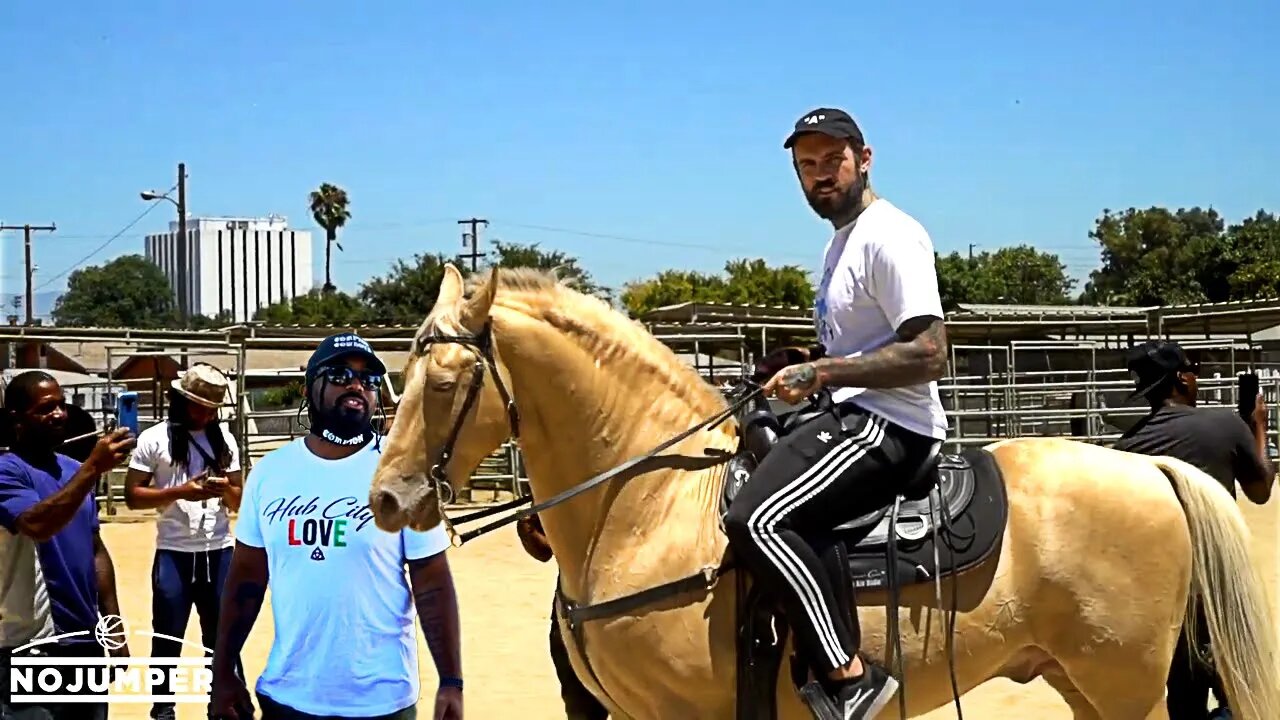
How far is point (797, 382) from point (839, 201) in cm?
60

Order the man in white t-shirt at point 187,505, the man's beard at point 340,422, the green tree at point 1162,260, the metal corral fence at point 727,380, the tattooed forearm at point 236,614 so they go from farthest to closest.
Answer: the green tree at point 1162,260 < the metal corral fence at point 727,380 < the man in white t-shirt at point 187,505 < the tattooed forearm at point 236,614 < the man's beard at point 340,422

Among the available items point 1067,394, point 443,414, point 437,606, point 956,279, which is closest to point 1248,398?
point 437,606

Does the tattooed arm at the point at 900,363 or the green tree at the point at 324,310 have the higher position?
the green tree at the point at 324,310

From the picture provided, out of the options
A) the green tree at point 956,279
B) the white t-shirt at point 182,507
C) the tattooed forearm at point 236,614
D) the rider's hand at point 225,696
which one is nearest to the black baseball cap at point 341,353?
the tattooed forearm at point 236,614

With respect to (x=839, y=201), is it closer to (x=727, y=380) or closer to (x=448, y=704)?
(x=448, y=704)

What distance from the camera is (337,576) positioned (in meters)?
3.63

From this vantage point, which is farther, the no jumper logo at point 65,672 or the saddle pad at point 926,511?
the no jumper logo at point 65,672

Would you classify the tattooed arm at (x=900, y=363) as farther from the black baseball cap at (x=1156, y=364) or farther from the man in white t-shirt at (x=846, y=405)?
the black baseball cap at (x=1156, y=364)

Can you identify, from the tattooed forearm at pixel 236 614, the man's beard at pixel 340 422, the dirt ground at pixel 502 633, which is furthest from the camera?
the dirt ground at pixel 502 633

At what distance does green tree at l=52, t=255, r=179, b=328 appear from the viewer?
325ft

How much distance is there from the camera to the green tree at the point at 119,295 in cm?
9912

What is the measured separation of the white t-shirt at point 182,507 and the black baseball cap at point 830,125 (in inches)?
168

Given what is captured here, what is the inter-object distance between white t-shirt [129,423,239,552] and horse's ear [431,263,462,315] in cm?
335

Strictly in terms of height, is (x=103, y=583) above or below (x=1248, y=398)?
below
